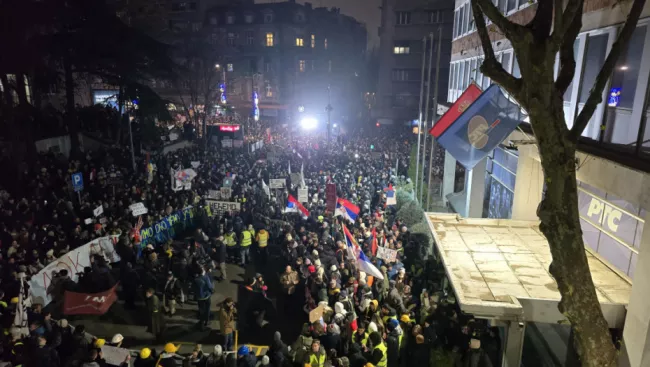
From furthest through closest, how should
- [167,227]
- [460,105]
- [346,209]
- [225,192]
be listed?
[225,192]
[167,227]
[346,209]
[460,105]

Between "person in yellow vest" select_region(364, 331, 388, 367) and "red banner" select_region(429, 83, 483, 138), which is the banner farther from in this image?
"red banner" select_region(429, 83, 483, 138)

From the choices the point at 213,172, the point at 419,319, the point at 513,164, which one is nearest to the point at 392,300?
the point at 419,319

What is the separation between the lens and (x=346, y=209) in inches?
575

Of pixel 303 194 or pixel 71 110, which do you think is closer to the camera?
pixel 303 194

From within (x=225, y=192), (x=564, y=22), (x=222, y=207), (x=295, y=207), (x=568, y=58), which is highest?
Answer: (x=564, y=22)

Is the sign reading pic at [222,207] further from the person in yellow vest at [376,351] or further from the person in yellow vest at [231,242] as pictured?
the person in yellow vest at [376,351]

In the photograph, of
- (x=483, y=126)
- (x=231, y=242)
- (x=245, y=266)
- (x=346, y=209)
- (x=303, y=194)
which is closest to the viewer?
(x=483, y=126)

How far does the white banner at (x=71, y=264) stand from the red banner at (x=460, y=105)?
10599 millimetres

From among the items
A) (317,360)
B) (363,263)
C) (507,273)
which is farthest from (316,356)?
(507,273)

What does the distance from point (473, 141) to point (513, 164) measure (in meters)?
6.11

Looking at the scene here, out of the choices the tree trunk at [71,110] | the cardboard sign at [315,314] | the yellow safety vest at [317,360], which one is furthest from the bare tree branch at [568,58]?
the tree trunk at [71,110]

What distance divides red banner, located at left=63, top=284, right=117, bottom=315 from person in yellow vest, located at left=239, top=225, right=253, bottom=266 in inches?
195

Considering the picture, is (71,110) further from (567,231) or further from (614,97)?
(567,231)

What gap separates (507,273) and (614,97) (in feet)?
13.2
